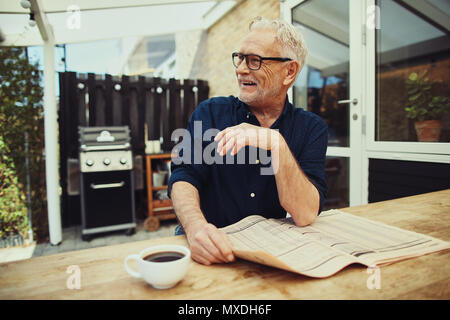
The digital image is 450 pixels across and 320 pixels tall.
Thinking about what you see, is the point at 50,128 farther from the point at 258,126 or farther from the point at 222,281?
the point at 222,281

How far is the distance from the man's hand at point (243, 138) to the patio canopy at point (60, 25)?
8.17 feet

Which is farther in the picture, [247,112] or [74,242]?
[74,242]

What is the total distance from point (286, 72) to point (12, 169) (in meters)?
3.41

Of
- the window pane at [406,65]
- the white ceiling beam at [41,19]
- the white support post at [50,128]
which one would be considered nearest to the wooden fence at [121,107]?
the white support post at [50,128]

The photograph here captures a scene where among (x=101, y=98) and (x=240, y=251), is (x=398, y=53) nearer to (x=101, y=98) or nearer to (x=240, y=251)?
(x=240, y=251)

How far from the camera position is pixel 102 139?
10.8 feet

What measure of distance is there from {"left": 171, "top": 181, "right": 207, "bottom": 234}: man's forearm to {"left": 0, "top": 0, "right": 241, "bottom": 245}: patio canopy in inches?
91.2

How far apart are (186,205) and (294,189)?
0.39m

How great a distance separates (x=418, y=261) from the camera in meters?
0.68

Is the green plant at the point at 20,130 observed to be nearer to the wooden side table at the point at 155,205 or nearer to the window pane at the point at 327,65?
the wooden side table at the point at 155,205

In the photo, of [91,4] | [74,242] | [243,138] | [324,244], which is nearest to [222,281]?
[324,244]

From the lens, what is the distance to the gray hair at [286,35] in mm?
1309

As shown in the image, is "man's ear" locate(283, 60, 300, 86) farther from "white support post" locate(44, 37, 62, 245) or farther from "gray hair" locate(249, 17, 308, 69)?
"white support post" locate(44, 37, 62, 245)

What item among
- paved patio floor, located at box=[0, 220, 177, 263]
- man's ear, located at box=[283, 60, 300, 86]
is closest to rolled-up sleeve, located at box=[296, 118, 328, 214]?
man's ear, located at box=[283, 60, 300, 86]
